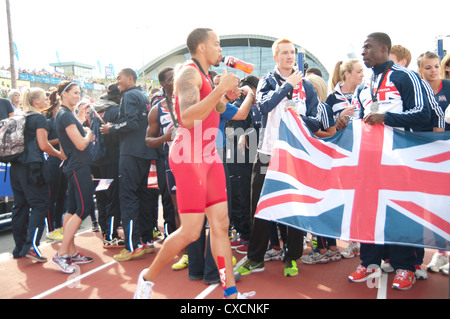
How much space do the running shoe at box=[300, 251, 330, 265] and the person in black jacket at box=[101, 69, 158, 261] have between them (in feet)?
6.72

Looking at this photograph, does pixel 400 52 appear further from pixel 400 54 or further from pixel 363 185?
pixel 363 185

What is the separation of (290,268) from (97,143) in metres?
3.13

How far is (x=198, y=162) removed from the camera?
3189 mm

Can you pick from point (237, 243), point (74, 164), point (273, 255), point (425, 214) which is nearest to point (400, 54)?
point (425, 214)

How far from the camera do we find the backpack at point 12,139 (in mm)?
5047

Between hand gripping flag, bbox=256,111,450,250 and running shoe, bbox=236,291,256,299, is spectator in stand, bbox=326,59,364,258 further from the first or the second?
running shoe, bbox=236,291,256,299

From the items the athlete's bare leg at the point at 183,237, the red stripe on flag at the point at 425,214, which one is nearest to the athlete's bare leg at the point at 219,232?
the athlete's bare leg at the point at 183,237

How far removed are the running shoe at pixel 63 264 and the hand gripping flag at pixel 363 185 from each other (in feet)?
7.54

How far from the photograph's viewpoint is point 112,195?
5816 millimetres

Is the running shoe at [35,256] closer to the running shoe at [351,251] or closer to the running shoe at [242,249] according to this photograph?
the running shoe at [242,249]

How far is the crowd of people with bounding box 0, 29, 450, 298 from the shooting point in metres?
3.20
